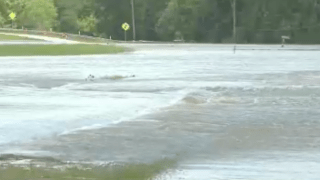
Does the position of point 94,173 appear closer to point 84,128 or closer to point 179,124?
point 84,128

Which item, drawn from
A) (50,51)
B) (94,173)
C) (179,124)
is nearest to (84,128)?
(179,124)

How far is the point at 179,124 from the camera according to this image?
13.8 metres

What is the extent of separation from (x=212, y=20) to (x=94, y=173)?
87.3 meters

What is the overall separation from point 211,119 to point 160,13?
9141cm

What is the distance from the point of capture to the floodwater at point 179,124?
9924 mm

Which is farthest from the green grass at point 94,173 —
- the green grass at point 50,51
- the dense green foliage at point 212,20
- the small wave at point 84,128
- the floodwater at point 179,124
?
the dense green foliage at point 212,20

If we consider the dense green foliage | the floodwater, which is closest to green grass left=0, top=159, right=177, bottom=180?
the floodwater

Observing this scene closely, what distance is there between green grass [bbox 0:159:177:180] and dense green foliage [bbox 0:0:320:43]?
72516 millimetres

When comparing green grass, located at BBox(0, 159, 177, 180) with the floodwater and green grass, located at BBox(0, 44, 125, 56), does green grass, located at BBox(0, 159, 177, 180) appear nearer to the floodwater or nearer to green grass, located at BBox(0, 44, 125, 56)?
the floodwater

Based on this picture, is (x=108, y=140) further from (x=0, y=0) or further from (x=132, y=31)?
(x=0, y=0)

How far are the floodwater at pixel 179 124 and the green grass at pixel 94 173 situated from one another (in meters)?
0.30

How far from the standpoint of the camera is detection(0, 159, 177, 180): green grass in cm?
870

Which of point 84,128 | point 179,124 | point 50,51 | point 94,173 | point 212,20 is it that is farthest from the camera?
point 212,20

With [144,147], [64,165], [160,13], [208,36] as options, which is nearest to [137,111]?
[144,147]
